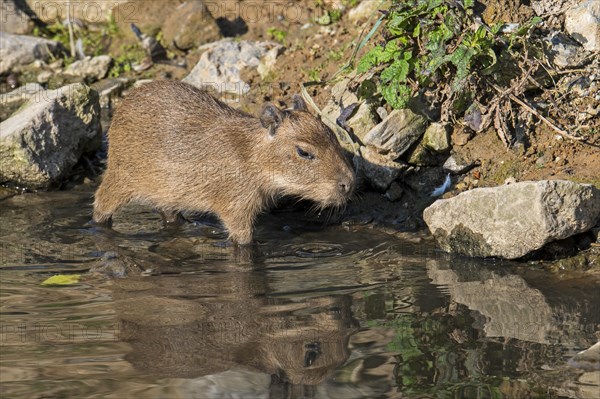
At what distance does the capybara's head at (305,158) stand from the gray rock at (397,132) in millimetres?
389

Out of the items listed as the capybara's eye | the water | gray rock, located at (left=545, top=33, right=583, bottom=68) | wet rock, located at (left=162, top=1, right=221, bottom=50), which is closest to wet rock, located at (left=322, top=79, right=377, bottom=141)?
the capybara's eye

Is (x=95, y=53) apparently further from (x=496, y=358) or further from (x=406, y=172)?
(x=496, y=358)

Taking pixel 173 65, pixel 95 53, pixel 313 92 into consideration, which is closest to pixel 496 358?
pixel 313 92

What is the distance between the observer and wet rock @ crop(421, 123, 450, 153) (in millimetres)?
7250

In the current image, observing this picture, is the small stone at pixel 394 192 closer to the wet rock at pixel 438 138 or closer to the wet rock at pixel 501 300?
the wet rock at pixel 438 138

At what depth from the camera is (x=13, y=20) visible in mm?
10477

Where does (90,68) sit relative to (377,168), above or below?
above

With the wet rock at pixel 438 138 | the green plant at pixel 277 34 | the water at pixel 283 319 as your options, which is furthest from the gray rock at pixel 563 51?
the green plant at pixel 277 34

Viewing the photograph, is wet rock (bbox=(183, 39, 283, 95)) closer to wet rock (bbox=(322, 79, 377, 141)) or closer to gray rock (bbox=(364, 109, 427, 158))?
wet rock (bbox=(322, 79, 377, 141))

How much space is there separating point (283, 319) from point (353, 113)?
2839 mm

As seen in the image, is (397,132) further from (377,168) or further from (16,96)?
(16,96)

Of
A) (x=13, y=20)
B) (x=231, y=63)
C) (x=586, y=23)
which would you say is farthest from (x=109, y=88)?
(x=586, y=23)

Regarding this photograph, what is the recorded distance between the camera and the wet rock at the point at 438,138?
725 centimetres

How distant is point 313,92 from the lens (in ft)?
27.1
